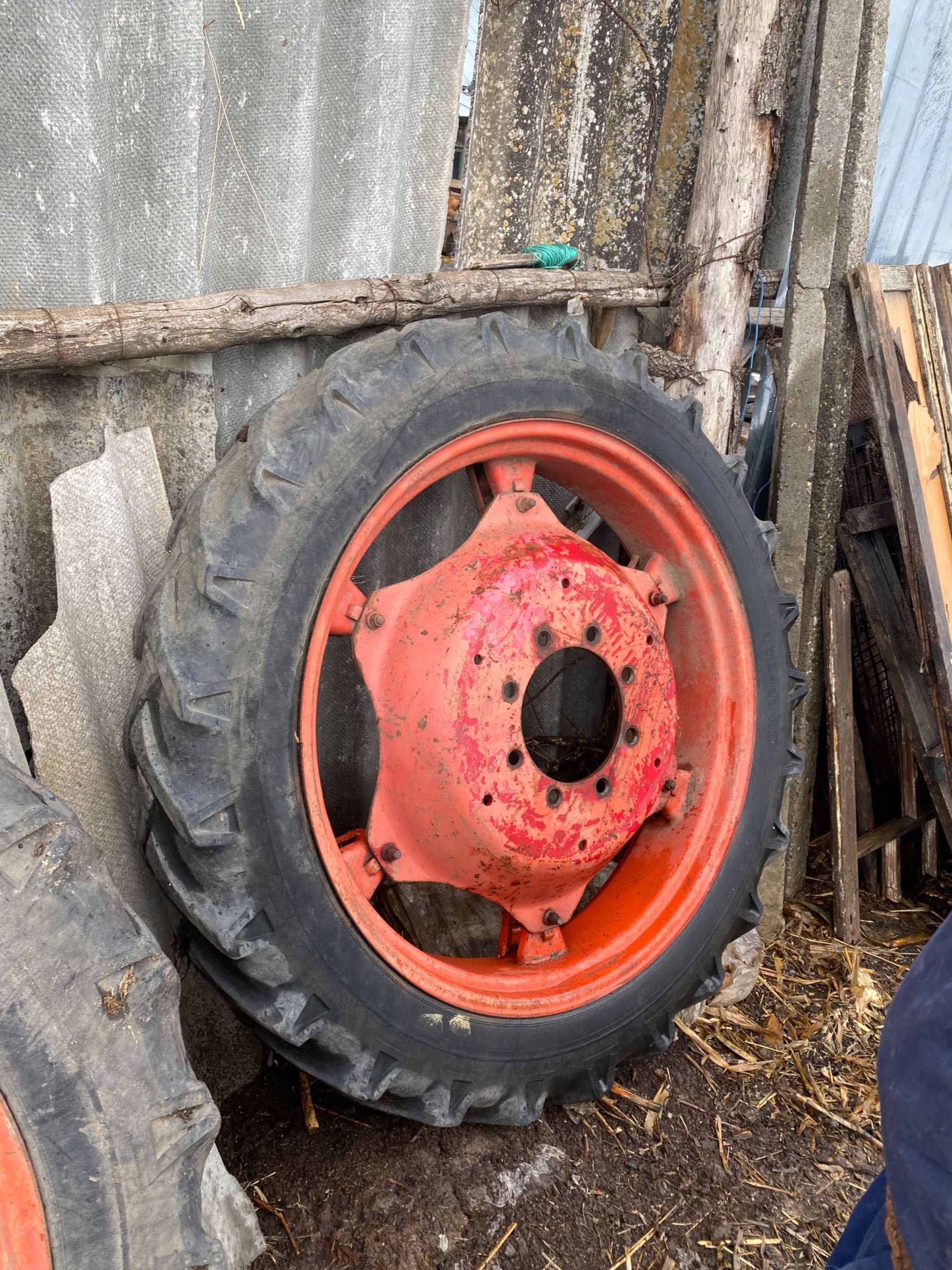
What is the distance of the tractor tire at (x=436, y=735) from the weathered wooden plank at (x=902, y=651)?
32.4 inches

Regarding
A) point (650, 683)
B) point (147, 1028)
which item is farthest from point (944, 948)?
point (650, 683)

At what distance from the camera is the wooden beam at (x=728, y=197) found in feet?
7.98

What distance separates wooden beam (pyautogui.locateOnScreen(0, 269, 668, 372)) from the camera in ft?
5.07

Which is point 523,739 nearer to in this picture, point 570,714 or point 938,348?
point 570,714

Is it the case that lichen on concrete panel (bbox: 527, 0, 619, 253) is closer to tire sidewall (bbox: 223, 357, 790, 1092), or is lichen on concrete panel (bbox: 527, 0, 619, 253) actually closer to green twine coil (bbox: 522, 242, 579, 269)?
green twine coil (bbox: 522, 242, 579, 269)

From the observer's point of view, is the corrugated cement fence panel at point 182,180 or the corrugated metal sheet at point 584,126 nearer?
the corrugated cement fence panel at point 182,180

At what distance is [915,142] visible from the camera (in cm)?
486

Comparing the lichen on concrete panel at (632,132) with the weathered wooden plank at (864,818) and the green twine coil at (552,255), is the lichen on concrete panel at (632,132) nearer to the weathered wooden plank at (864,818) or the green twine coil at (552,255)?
the green twine coil at (552,255)

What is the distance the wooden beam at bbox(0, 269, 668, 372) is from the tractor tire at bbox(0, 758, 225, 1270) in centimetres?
74

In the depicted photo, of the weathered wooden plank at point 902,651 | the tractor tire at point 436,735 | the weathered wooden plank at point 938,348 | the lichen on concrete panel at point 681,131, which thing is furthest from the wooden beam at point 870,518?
the lichen on concrete panel at point 681,131

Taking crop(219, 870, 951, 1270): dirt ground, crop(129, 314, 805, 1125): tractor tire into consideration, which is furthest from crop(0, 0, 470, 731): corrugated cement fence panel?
crop(219, 870, 951, 1270): dirt ground

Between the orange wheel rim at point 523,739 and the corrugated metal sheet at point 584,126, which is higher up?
the corrugated metal sheet at point 584,126

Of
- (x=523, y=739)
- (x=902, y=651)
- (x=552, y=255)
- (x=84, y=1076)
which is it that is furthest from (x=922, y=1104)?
(x=902, y=651)

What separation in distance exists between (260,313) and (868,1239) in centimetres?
174
